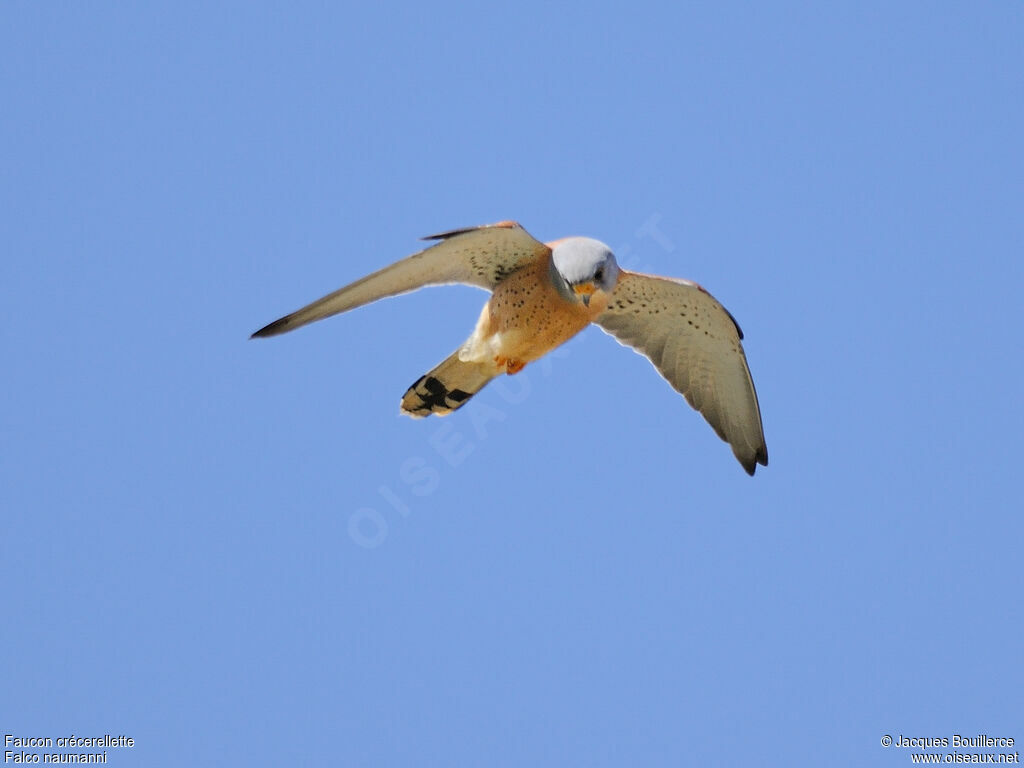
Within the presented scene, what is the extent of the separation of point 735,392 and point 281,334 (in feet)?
13.0

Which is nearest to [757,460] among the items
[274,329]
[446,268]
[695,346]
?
[695,346]

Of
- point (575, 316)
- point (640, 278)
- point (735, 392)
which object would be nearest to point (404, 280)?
point (575, 316)

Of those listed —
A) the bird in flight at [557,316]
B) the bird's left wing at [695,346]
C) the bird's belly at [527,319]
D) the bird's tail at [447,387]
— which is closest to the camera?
the bird in flight at [557,316]

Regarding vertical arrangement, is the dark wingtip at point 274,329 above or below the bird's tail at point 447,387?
below

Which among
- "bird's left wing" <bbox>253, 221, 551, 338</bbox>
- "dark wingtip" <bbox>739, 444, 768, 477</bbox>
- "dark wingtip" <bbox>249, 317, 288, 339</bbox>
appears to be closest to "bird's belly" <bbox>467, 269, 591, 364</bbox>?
"bird's left wing" <bbox>253, 221, 551, 338</bbox>

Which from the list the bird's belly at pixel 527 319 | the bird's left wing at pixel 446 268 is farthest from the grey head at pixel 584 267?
the bird's left wing at pixel 446 268

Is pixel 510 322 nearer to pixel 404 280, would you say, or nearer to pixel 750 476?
pixel 404 280

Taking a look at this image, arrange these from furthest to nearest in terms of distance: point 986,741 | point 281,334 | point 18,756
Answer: point 986,741 < point 18,756 < point 281,334

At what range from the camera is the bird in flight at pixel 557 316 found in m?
8.77

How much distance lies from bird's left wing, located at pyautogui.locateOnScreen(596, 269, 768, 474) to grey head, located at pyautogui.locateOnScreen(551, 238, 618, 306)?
2.69 feet

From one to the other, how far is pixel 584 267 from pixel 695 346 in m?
2.01

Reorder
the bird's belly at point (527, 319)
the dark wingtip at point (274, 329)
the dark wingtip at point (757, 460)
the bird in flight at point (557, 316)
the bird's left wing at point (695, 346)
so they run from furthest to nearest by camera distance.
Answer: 1. the dark wingtip at point (757, 460)
2. the bird's left wing at point (695, 346)
3. the bird's belly at point (527, 319)
4. the bird in flight at point (557, 316)
5. the dark wingtip at point (274, 329)

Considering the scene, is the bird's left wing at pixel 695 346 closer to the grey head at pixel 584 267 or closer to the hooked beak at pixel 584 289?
the grey head at pixel 584 267

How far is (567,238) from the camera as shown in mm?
9172
